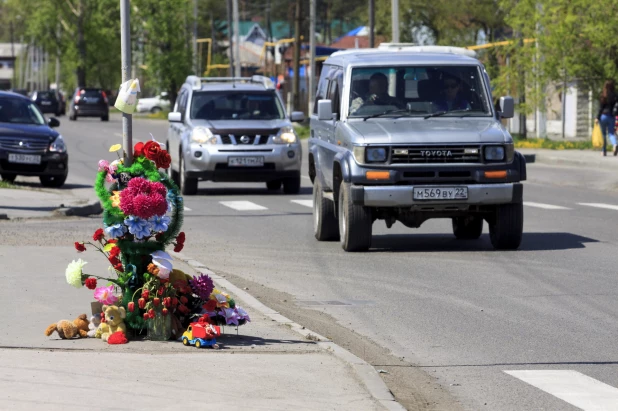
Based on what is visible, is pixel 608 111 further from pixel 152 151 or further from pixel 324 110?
pixel 152 151

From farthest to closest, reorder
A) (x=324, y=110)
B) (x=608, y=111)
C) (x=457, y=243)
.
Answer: (x=608, y=111)
(x=457, y=243)
(x=324, y=110)

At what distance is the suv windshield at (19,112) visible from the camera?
25623mm

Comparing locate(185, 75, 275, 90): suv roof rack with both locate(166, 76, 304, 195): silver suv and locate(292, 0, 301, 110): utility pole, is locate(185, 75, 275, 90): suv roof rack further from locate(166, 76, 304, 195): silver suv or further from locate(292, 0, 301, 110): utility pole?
locate(292, 0, 301, 110): utility pole

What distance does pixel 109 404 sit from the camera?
6.51 metres

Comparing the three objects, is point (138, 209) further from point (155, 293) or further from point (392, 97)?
point (392, 97)

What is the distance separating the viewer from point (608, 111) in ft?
109

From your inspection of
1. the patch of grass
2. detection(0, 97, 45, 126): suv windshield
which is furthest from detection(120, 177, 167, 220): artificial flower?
the patch of grass

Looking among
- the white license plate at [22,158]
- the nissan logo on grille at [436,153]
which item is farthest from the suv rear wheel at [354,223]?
the white license plate at [22,158]

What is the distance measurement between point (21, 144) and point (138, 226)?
16487 millimetres

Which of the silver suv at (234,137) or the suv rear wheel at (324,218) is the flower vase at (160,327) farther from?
the silver suv at (234,137)

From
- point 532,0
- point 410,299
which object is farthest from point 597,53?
point 410,299

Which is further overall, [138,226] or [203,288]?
[203,288]

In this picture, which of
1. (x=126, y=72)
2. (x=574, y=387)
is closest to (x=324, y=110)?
(x=126, y=72)

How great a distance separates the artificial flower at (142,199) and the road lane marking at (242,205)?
1209 cm
